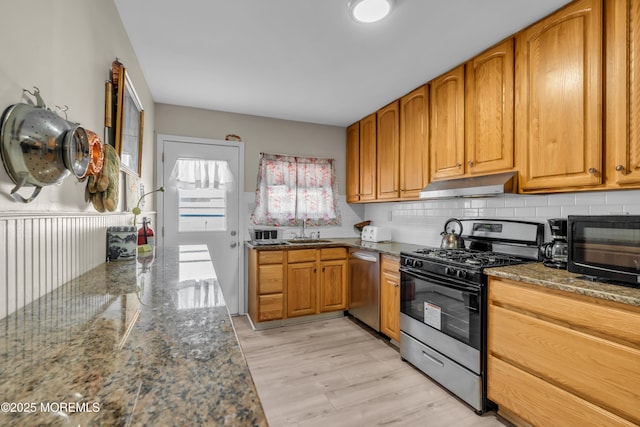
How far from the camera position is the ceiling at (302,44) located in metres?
1.74

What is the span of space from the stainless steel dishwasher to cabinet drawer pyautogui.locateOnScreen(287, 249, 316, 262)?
17.2 inches

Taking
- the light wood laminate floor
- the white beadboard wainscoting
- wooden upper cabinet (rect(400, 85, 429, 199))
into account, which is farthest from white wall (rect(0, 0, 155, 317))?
wooden upper cabinet (rect(400, 85, 429, 199))

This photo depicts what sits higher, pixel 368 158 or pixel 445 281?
pixel 368 158

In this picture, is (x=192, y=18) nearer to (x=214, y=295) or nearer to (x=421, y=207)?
(x=214, y=295)

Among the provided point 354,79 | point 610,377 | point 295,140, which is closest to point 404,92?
point 354,79

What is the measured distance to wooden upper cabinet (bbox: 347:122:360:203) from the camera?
3842mm

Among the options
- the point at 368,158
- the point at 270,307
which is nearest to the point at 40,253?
the point at 270,307

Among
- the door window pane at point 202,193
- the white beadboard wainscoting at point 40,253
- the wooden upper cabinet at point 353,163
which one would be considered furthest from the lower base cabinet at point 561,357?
the door window pane at point 202,193

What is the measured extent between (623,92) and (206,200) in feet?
11.4

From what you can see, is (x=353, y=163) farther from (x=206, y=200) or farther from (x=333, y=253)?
(x=206, y=200)

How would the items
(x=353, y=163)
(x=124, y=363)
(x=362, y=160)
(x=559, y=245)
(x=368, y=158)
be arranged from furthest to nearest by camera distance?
(x=353, y=163) < (x=362, y=160) < (x=368, y=158) < (x=559, y=245) < (x=124, y=363)

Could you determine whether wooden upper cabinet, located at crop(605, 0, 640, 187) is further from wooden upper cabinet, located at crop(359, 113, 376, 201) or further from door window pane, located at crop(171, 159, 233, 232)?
door window pane, located at crop(171, 159, 233, 232)

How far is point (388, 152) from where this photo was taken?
326cm

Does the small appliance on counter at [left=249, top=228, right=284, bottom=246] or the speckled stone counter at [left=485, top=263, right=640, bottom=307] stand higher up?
the small appliance on counter at [left=249, top=228, right=284, bottom=246]
